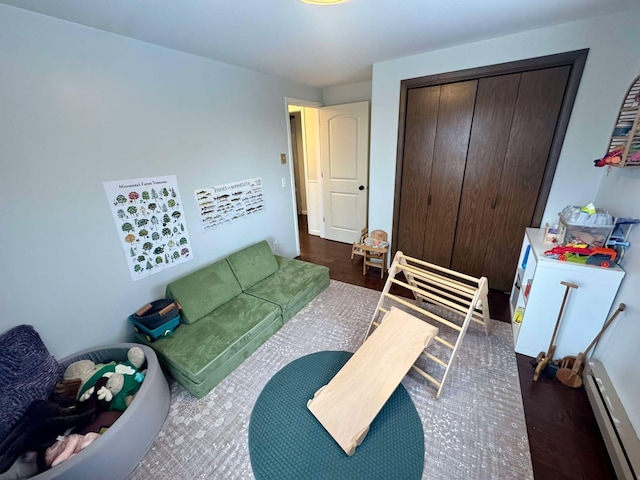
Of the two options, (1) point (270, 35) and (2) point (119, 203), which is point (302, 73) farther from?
(2) point (119, 203)

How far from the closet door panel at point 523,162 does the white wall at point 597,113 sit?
131mm

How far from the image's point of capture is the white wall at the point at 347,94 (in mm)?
3404

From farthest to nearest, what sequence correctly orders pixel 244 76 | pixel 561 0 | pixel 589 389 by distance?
pixel 244 76 < pixel 589 389 < pixel 561 0

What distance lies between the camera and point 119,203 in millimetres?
1799

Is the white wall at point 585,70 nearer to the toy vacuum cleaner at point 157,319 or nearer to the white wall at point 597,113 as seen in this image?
the white wall at point 597,113

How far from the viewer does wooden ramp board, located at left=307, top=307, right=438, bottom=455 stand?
1410 mm

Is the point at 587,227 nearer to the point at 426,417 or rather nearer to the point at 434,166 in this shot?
the point at 434,166

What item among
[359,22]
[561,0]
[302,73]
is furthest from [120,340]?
[561,0]

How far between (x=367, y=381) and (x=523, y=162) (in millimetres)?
2324

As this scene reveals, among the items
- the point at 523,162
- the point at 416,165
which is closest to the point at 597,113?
the point at 523,162

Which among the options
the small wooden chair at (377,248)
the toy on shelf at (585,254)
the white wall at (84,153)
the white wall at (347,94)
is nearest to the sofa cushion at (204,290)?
the white wall at (84,153)

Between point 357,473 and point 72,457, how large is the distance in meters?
1.35

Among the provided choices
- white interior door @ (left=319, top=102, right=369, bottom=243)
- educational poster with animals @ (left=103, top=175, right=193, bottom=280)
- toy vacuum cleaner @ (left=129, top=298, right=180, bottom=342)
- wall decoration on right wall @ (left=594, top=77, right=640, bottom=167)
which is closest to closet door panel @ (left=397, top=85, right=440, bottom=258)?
white interior door @ (left=319, top=102, right=369, bottom=243)

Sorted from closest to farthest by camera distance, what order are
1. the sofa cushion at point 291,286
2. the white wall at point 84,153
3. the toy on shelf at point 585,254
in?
the white wall at point 84,153 → the toy on shelf at point 585,254 → the sofa cushion at point 291,286
